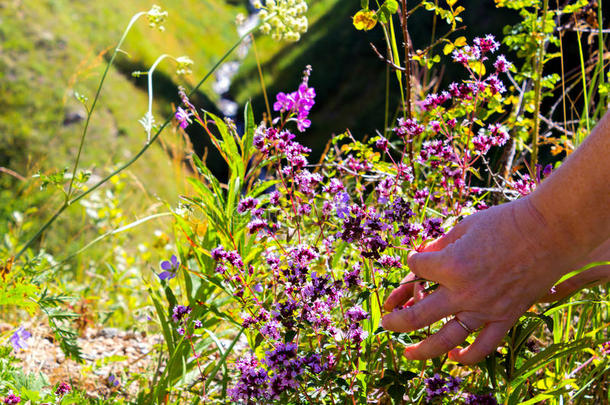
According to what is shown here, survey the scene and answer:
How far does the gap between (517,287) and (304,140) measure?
8726mm

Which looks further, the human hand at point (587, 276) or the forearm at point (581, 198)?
the human hand at point (587, 276)

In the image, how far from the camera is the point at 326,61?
36.6ft

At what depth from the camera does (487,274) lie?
1.06m

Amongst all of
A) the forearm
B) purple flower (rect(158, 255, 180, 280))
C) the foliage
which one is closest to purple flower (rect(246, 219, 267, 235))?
the foliage

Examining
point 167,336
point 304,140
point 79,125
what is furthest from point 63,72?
point 167,336

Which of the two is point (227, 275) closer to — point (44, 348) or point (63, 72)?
point (44, 348)

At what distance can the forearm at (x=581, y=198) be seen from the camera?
98 cm

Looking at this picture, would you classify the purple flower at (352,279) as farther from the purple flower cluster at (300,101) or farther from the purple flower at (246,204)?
the purple flower cluster at (300,101)

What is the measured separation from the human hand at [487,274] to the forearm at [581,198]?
0.05ft

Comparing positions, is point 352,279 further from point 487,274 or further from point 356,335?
point 487,274

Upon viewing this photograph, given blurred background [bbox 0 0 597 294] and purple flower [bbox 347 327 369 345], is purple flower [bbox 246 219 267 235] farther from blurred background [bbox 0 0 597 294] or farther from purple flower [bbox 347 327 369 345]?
blurred background [bbox 0 0 597 294]

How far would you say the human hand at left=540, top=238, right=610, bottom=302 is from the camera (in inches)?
49.3

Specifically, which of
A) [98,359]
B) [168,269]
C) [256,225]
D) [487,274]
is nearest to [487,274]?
[487,274]

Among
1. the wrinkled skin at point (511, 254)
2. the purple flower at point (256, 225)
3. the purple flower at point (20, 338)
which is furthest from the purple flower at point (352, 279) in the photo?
the purple flower at point (20, 338)
